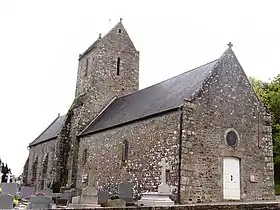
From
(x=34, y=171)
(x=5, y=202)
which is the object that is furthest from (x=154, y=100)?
(x=34, y=171)

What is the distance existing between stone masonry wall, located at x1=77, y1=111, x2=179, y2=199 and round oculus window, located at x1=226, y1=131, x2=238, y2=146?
121 inches

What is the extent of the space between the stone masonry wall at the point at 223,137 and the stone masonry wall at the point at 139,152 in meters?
0.82

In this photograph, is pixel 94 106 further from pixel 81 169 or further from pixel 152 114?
pixel 152 114

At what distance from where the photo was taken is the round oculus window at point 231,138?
18.3m

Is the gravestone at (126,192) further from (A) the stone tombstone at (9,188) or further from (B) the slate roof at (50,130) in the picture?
(B) the slate roof at (50,130)

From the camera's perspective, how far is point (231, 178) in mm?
17906

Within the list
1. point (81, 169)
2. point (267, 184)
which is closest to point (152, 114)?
point (267, 184)

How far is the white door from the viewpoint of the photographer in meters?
17.6

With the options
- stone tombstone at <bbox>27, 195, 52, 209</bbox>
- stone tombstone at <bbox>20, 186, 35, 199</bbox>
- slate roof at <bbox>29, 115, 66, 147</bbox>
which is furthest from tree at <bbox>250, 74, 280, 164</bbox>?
stone tombstone at <bbox>27, 195, 52, 209</bbox>

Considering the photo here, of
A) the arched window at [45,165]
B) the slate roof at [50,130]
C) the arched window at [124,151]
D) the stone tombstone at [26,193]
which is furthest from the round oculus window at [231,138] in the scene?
the slate roof at [50,130]

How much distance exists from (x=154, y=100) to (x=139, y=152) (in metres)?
3.58

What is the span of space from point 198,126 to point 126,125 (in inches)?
210

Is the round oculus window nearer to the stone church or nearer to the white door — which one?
the stone church

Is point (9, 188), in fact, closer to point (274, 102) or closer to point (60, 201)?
Result: point (60, 201)
